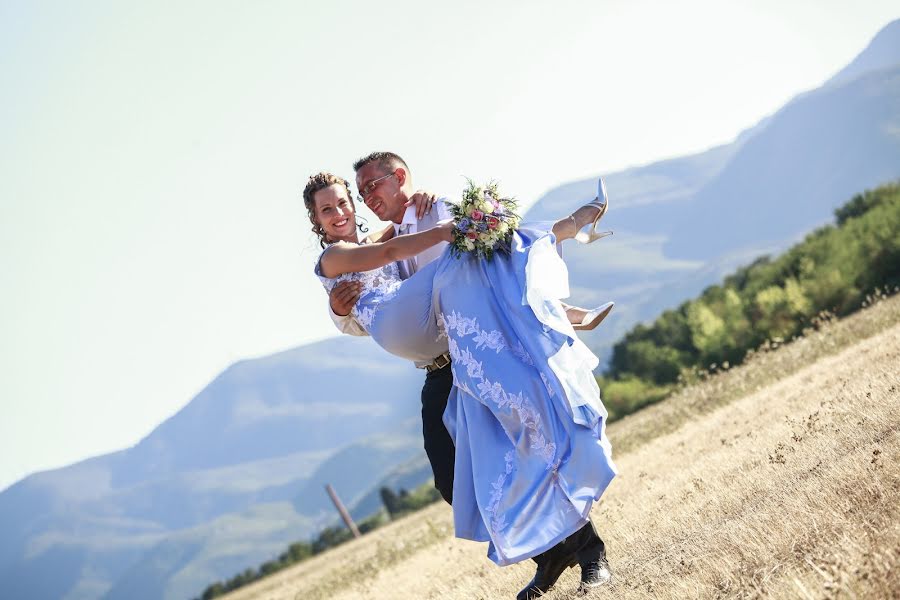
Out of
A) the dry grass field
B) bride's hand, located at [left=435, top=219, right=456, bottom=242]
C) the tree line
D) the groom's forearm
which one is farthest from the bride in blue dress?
the tree line

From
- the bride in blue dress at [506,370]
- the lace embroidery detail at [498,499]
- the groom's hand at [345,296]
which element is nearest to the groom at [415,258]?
the groom's hand at [345,296]

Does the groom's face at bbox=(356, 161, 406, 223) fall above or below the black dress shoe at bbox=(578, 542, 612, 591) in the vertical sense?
above

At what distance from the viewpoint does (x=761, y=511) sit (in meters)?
5.80

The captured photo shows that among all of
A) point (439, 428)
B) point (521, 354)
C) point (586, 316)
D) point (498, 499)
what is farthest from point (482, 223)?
point (498, 499)

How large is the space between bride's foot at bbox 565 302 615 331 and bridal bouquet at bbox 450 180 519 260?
2.21ft

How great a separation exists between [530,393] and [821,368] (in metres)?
9.73

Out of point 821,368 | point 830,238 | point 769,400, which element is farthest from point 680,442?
point 830,238

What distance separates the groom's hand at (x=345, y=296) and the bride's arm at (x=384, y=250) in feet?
0.43

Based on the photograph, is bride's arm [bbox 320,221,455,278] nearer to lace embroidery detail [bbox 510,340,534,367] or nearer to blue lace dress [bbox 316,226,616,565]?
blue lace dress [bbox 316,226,616,565]

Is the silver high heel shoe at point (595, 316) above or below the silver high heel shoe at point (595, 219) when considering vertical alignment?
below

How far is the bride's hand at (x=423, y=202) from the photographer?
6684 mm

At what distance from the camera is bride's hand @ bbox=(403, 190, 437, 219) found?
6684 millimetres

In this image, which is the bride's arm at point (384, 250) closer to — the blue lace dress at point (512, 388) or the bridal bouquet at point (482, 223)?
the bridal bouquet at point (482, 223)

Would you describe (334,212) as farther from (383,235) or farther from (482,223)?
(482,223)
